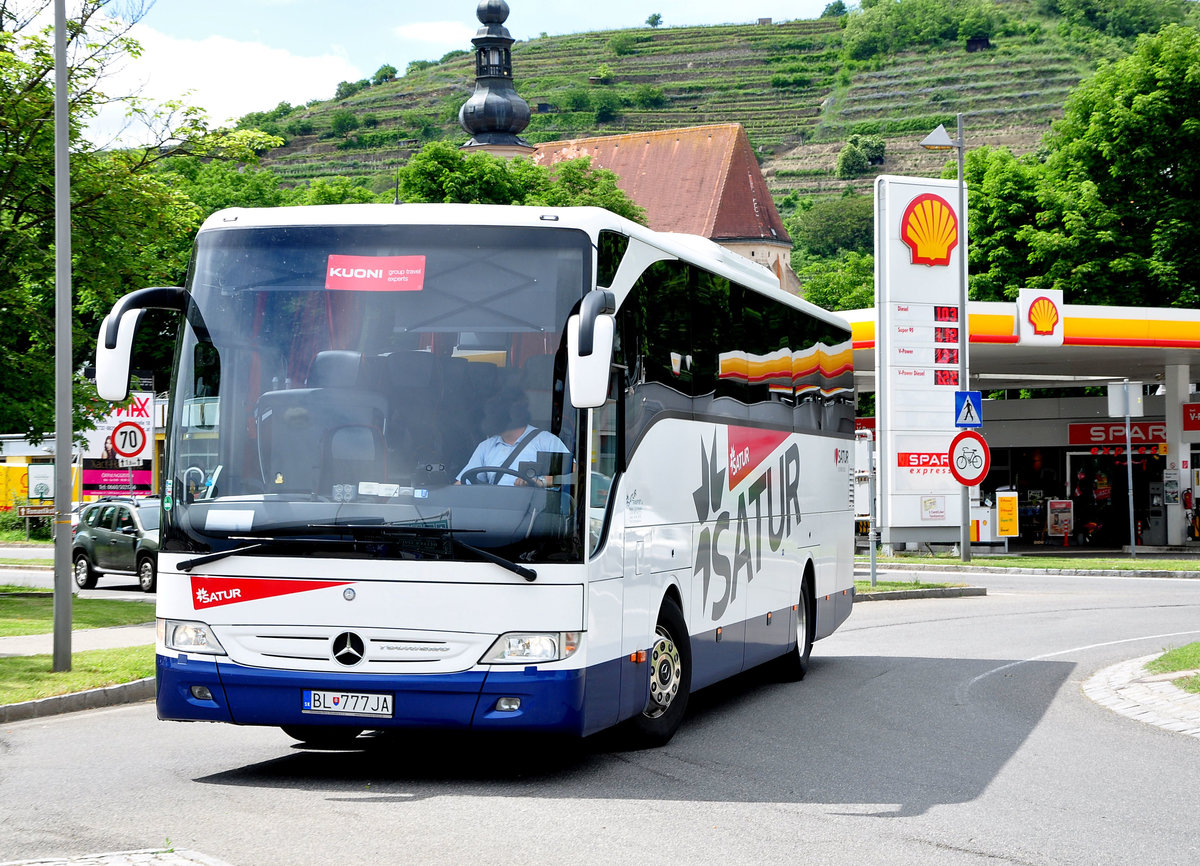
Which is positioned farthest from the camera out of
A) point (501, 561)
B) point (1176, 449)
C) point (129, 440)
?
point (1176, 449)

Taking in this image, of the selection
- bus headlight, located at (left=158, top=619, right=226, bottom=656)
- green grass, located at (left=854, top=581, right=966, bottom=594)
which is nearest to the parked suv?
green grass, located at (left=854, top=581, right=966, bottom=594)

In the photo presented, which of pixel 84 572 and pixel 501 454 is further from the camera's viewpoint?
pixel 84 572

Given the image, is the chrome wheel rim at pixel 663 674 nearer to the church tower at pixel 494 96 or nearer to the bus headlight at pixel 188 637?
the bus headlight at pixel 188 637

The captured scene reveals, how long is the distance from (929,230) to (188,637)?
1052 inches

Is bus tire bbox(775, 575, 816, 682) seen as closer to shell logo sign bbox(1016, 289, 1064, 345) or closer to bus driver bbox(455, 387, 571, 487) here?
bus driver bbox(455, 387, 571, 487)

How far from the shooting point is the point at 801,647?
44.6ft

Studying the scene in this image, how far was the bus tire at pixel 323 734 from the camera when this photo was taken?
29.9 feet

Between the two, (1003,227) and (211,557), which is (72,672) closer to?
(211,557)

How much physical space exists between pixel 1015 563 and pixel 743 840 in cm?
2534

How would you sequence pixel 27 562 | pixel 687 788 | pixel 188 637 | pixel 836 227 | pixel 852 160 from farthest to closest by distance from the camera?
pixel 852 160 < pixel 836 227 < pixel 27 562 < pixel 188 637 < pixel 687 788

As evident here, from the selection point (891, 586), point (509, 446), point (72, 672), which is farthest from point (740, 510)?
point (891, 586)

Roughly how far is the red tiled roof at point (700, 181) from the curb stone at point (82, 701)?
91.8m

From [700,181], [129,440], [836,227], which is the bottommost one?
[129,440]

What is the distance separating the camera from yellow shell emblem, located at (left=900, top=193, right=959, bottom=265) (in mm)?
32812
